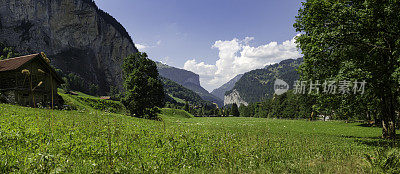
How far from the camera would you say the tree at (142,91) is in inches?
1286

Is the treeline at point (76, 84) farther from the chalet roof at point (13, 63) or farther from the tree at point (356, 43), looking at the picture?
the tree at point (356, 43)

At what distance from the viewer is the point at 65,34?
171750 mm

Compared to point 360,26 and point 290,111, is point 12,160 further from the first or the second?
point 290,111

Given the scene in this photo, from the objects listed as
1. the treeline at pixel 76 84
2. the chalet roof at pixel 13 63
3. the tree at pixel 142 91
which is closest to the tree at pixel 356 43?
the tree at pixel 142 91

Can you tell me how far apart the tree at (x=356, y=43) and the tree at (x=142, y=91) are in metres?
24.5

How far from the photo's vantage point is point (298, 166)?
659 cm

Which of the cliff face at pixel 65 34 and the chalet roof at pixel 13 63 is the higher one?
the cliff face at pixel 65 34

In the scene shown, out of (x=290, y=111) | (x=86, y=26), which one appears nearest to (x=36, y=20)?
(x=86, y=26)

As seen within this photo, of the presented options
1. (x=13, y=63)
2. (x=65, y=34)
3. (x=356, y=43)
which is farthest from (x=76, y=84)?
(x=356, y=43)

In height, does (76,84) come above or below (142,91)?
above

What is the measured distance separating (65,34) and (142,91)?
184654 mm

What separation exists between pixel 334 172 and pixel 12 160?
31.0ft

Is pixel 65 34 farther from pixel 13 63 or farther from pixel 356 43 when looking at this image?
pixel 356 43

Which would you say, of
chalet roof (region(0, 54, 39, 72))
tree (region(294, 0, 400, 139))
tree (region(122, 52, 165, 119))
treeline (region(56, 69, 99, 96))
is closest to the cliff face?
treeline (region(56, 69, 99, 96))
